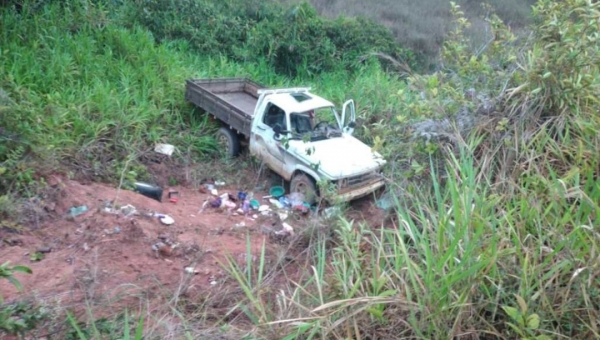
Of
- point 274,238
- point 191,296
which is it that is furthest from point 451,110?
point 274,238

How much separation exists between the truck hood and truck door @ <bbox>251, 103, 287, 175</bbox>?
0.30 m

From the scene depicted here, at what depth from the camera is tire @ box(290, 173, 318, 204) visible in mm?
8789

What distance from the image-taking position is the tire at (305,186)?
28.8 ft

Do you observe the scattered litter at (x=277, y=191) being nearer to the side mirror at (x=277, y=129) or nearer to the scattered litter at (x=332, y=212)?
the side mirror at (x=277, y=129)

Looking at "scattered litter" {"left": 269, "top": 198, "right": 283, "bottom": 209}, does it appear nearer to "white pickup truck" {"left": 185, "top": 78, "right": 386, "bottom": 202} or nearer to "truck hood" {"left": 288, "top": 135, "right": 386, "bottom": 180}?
"white pickup truck" {"left": 185, "top": 78, "right": 386, "bottom": 202}

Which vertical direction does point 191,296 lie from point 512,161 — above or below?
below

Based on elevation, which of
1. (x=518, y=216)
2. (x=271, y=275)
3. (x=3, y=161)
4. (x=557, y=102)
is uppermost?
(x=557, y=102)

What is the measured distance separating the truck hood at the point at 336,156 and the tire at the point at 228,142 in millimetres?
1333

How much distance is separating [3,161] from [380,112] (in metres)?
5.47

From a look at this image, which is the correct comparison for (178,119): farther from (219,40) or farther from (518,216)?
(518,216)

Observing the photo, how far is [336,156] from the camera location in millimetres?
8906

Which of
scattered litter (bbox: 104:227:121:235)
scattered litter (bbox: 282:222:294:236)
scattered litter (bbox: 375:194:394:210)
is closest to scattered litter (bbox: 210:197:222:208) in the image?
scattered litter (bbox: 282:222:294:236)

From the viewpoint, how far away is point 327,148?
909 cm

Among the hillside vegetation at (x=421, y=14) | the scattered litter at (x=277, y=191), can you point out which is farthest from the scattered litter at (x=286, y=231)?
the hillside vegetation at (x=421, y=14)
